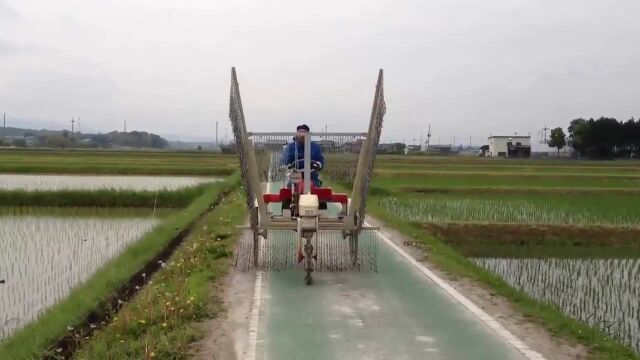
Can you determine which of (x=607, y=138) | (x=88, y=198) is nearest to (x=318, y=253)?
(x=88, y=198)

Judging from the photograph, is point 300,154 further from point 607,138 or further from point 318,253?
point 607,138

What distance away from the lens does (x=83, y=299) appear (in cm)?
744

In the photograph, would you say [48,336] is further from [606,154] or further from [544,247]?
[606,154]

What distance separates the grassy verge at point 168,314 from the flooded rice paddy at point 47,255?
1.60m

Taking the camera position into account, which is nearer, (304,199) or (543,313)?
(543,313)

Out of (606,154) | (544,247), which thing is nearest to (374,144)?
(544,247)

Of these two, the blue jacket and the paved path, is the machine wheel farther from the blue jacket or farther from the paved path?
the blue jacket

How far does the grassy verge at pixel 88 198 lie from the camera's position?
69.1 feet

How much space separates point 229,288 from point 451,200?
51.6 feet

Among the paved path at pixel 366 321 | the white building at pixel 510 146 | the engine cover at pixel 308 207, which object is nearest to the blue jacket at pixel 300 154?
the engine cover at pixel 308 207

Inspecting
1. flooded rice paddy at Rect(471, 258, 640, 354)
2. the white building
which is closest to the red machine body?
flooded rice paddy at Rect(471, 258, 640, 354)

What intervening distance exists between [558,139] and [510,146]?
9471 mm

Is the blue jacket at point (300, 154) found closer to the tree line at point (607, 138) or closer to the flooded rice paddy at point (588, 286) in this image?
the flooded rice paddy at point (588, 286)

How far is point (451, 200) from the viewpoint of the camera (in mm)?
22422
